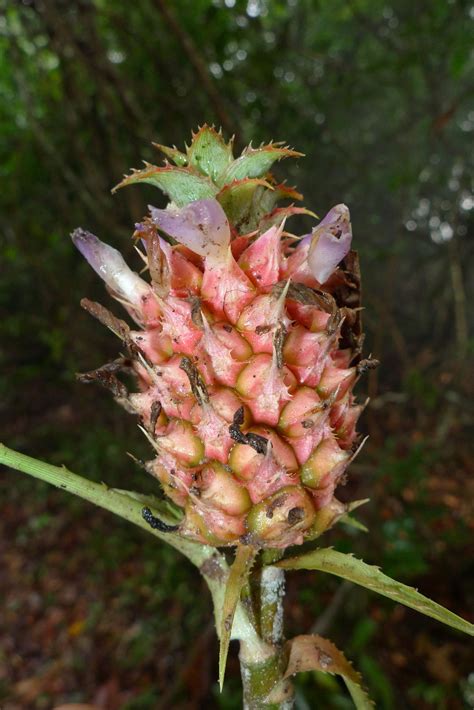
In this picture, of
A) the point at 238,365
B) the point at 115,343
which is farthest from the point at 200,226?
the point at 115,343

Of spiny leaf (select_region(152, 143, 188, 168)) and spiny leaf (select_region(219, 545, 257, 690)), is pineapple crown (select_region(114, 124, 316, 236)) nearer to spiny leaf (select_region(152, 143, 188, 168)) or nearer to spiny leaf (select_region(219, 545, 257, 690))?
spiny leaf (select_region(152, 143, 188, 168))

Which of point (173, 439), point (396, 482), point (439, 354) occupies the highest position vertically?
point (173, 439)

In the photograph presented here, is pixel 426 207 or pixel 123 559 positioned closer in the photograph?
pixel 123 559

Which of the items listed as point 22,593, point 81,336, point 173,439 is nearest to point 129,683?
point 22,593

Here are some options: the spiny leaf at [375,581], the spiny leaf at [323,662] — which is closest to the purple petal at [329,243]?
the spiny leaf at [375,581]

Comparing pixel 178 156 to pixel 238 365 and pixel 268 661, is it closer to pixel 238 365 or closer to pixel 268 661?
pixel 238 365

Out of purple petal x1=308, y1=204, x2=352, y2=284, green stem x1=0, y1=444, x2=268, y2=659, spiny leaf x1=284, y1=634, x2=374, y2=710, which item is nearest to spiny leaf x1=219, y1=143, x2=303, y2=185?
purple petal x1=308, y1=204, x2=352, y2=284

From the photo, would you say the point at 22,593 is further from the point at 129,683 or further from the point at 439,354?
the point at 439,354
